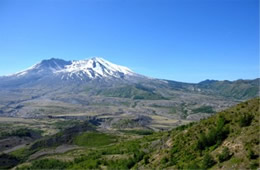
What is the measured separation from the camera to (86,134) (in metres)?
92.0

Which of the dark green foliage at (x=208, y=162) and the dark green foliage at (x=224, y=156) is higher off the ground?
the dark green foliage at (x=224, y=156)

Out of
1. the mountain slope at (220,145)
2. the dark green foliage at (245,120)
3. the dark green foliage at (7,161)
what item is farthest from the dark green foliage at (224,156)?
the dark green foliage at (7,161)

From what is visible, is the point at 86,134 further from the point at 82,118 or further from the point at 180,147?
the point at 82,118

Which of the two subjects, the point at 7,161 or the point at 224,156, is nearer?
the point at 224,156

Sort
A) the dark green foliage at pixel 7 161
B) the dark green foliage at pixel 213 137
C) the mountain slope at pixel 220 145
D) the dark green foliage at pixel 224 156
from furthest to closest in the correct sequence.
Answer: the dark green foliage at pixel 7 161, the dark green foliage at pixel 213 137, the dark green foliage at pixel 224 156, the mountain slope at pixel 220 145

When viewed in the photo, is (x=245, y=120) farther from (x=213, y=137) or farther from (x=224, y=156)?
(x=224, y=156)

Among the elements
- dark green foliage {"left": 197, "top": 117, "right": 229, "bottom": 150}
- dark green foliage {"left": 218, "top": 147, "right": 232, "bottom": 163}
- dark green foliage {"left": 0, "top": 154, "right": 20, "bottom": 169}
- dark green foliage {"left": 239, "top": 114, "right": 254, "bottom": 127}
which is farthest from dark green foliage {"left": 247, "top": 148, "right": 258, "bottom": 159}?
dark green foliage {"left": 0, "top": 154, "right": 20, "bottom": 169}

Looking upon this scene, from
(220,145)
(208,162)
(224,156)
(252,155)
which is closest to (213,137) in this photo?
(220,145)

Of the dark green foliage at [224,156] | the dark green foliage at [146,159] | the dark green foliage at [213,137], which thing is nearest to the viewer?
the dark green foliage at [224,156]

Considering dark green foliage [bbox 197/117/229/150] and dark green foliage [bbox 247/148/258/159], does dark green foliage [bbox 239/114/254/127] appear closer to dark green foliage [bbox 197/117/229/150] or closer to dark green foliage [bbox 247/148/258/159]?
dark green foliage [bbox 197/117/229/150]

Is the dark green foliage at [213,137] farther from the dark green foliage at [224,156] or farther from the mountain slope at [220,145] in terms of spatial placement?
the dark green foliage at [224,156]

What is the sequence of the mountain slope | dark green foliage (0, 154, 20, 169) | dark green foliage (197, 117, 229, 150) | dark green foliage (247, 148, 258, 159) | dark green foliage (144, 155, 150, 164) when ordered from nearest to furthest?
dark green foliage (247, 148, 258, 159)
the mountain slope
dark green foliage (197, 117, 229, 150)
dark green foliage (144, 155, 150, 164)
dark green foliage (0, 154, 20, 169)

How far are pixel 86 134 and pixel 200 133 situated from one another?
66450mm

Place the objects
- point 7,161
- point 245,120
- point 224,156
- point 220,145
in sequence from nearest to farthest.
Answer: point 224,156 → point 220,145 → point 245,120 → point 7,161
